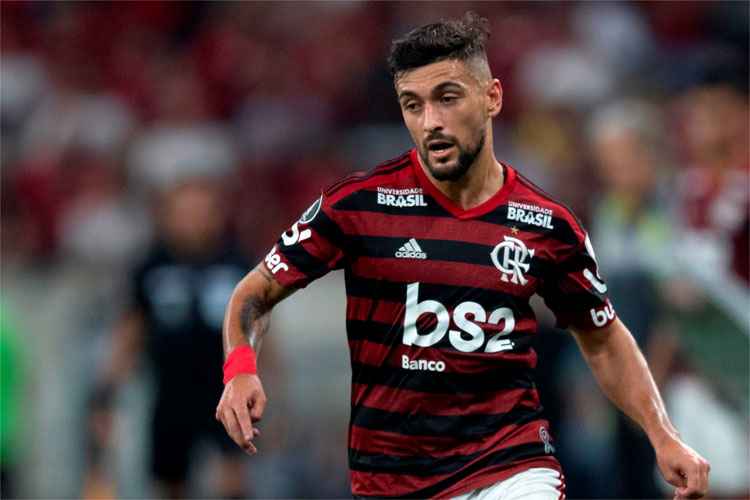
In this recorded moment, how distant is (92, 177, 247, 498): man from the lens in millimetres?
8203

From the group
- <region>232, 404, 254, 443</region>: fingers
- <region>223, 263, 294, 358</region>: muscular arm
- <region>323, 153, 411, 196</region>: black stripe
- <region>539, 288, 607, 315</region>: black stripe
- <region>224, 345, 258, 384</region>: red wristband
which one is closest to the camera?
<region>232, 404, 254, 443</region>: fingers

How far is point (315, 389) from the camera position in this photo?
991 cm

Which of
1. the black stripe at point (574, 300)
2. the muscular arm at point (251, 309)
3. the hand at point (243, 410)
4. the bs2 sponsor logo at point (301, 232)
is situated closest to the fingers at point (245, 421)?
the hand at point (243, 410)

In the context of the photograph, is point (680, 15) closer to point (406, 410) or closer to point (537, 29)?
point (537, 29)

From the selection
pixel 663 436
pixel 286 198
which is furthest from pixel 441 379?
pixel 286 198

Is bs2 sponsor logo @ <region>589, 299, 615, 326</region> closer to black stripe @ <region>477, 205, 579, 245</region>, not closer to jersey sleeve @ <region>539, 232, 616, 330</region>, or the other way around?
jersey sleeve @ <region>539, 232, 616, 330</region>

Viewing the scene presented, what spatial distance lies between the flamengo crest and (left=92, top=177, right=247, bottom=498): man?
147 inches

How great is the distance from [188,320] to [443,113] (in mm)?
3967

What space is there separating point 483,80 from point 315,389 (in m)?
5.46

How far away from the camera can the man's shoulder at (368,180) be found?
183 inches

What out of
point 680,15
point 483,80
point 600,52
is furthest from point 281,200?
point 483,80

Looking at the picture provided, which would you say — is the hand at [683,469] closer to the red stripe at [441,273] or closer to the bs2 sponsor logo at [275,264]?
the red stripe at [441,273]

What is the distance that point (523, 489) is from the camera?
4.54m

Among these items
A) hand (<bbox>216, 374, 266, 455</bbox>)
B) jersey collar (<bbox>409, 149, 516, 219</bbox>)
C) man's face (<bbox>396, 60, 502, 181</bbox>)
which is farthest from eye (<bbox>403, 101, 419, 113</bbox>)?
hand (<bbox>216, 374, 266, 455</bbox>)
